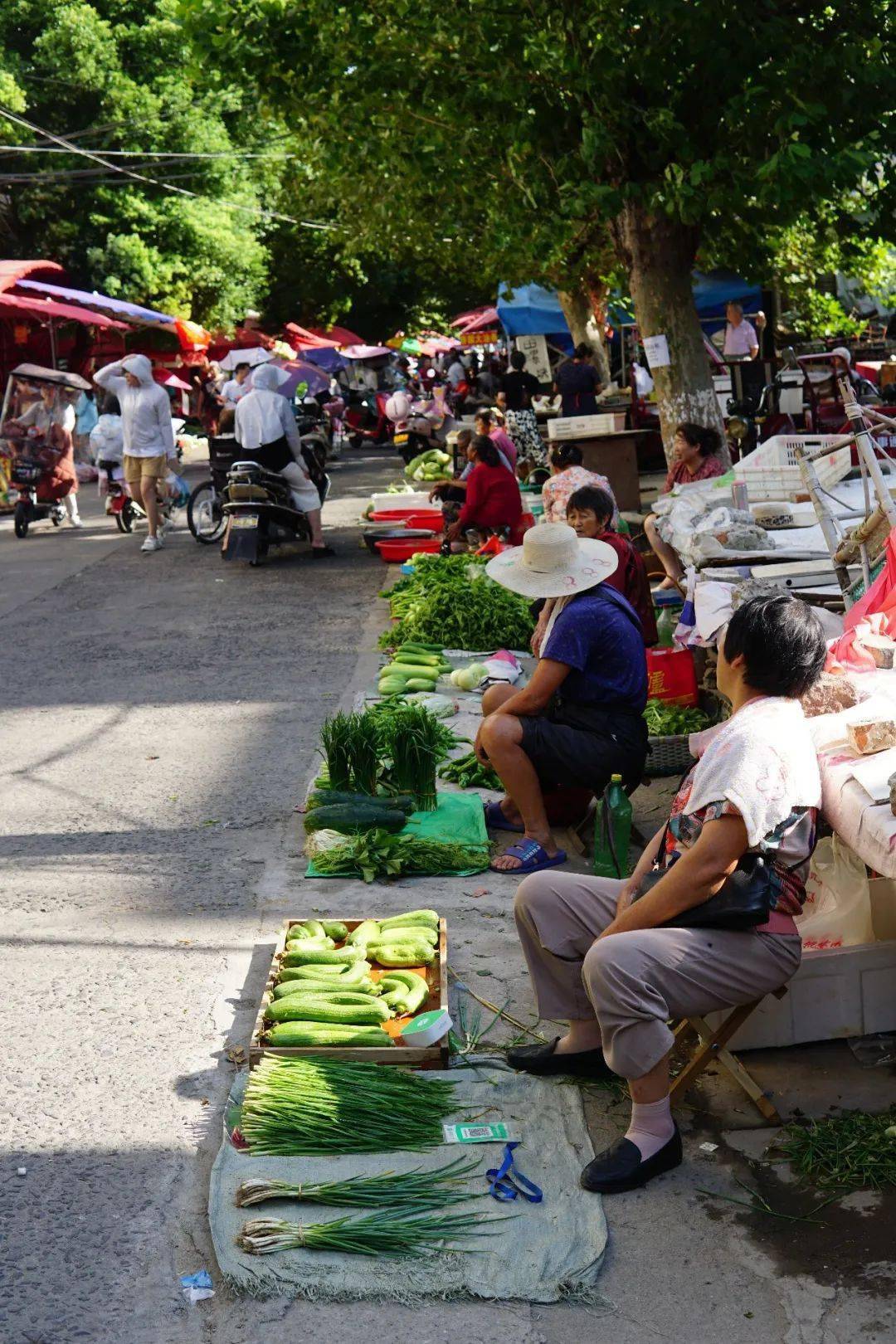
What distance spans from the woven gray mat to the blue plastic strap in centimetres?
2

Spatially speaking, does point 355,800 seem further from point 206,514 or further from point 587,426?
point 206,514

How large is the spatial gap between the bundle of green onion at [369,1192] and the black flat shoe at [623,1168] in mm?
299

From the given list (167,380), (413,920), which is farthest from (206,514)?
(167,380)

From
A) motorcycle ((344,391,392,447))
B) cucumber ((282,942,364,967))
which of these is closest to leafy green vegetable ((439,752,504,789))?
cucumber ((282,942,364,967))

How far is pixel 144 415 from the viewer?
1514 centimetres

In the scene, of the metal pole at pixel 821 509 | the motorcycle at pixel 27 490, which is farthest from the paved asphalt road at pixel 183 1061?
the motorcycle at pixel 27 490

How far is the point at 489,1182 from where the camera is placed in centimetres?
368

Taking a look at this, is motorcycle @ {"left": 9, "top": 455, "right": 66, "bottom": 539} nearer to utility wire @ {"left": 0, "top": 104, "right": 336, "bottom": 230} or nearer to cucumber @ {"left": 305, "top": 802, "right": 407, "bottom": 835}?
utility wire @ {"left": 0, "top": 104, "right": 336, "bottom": 230}

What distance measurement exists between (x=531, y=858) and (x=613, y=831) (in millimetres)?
419

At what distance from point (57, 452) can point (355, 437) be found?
15.5m

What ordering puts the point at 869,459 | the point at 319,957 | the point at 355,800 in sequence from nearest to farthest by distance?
the point at 319,957, the point at 869,459, the point at 355,800

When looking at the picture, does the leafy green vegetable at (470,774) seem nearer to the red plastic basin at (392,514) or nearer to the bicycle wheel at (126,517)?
the red plastic basin at (392,514)

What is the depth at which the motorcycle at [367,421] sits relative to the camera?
106 feet

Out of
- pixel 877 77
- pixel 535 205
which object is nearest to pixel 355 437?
pixel 535 205
